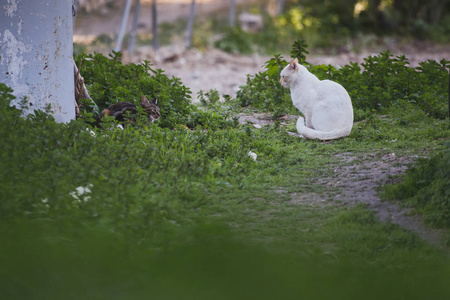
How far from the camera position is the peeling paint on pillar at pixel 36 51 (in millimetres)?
5750

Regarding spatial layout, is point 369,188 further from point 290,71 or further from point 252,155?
point 290,71

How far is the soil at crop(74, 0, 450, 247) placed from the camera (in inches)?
195

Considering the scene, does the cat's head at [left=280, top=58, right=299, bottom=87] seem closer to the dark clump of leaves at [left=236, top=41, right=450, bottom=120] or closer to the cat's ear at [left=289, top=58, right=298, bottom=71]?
the cat's ear at [left=289, top=58, right=298, bottom=71]

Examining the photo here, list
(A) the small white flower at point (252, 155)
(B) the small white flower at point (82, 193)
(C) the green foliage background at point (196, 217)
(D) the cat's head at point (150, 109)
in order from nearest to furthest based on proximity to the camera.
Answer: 1. (C) the green foliage background at point (196, 217)
2. (B) the small white flower at point (82, 193)
3. (A) the small white flower at point (252, 155)
4. (D) the cat's head at point (150, 109)

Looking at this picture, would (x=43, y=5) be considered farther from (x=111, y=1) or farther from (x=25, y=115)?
(x=111, y=1)

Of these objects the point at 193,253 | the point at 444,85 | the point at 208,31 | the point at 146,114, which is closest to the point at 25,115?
the point at 146,114

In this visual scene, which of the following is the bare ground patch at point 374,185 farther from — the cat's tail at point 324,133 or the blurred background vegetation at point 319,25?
the blurred background vegetation at point 319,25

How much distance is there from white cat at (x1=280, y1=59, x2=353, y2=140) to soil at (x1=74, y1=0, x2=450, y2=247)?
669 millimetres

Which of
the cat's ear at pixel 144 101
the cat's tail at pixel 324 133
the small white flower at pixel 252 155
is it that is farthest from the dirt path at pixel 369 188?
the cat's ear at pixel 144 101

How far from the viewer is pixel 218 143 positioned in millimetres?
6246

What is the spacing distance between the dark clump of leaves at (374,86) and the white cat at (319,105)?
1.10 meters

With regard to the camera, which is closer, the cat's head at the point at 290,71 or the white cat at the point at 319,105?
the white cat at the point at 319,105

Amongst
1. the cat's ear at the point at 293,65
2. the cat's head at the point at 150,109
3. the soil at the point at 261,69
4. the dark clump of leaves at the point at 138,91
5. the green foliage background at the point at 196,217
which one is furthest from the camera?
the dark clump of leaves at the point at 138,91

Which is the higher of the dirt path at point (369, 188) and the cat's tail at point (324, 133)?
the cat's tail at point (324, 133)
